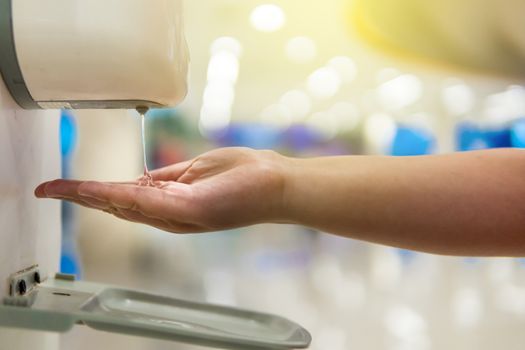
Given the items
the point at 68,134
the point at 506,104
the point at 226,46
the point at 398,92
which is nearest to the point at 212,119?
the point at 226,46

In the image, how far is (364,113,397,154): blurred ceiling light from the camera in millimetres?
1168

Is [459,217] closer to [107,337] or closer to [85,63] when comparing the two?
[85,63]

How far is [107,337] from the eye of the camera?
998 mm

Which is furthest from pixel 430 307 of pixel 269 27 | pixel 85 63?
pixel 85 63

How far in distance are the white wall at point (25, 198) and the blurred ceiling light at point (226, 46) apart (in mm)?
461

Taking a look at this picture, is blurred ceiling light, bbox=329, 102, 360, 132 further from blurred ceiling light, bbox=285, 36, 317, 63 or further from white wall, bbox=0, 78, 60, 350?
white wall, bbox=0, 78, 60, 350

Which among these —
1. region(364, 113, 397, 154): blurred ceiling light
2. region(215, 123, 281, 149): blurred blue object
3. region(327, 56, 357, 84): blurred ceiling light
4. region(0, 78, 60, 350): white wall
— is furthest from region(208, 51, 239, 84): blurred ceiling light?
region(0, 78, 60, 350): white wall

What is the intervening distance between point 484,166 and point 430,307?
62 cm

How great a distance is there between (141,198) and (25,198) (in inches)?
6.8

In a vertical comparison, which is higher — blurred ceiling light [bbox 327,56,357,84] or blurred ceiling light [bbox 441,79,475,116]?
blurred ceiling light [bbox 327,56,357,84]

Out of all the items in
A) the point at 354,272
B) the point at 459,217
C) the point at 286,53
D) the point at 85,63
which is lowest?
the point at 354,272

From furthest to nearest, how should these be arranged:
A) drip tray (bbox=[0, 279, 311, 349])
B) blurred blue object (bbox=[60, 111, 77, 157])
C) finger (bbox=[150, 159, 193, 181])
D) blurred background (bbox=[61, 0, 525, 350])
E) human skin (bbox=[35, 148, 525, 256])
→ blurred background (bbox=[61, 0, 525, 350])
blurred blue object (bbox=[60, 111, 77, 157])
finger (bbox=[150, 159, 193, 181])
human skin (bbox=[35, 148, 525, 256])
drip tray (bbox=[0, 279, 311, 349])

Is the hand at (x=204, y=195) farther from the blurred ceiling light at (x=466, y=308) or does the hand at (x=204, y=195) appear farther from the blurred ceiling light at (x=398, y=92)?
the blurred ceiling light at (x=466, y=308)

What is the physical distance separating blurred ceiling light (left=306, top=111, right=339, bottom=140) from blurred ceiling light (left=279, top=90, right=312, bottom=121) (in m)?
0.02
